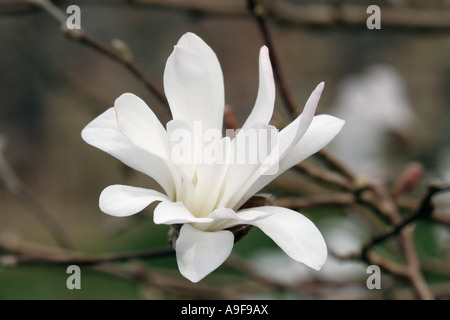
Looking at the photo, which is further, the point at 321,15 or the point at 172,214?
the point at 321,15

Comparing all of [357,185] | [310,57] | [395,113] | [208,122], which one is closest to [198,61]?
[208,122]

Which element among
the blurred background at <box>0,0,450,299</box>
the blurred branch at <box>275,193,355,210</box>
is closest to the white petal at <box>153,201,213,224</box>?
the blurred branch at <box>275,193,355,210</box>

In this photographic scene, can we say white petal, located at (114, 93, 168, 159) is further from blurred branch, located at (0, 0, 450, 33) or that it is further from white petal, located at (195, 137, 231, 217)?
blurred branch, located at (0, 0, 450, 33)

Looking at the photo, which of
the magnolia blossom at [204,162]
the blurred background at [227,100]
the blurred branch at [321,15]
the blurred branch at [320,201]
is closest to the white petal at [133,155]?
the magnolia blossom at [204,162]

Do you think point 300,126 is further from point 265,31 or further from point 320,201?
point 320,201

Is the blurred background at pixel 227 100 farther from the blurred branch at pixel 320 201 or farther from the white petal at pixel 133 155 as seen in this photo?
the white petal at pixel 133 155

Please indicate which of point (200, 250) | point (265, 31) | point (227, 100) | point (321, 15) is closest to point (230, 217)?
point (200, 250)
